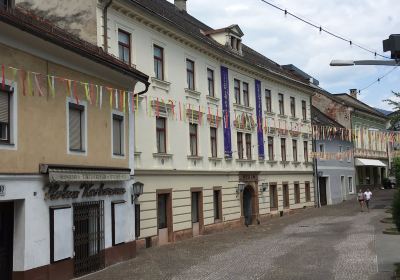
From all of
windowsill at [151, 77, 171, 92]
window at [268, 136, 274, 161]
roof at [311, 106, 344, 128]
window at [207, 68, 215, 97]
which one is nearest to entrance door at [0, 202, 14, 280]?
windowsill at [151, 77, 171, 92]

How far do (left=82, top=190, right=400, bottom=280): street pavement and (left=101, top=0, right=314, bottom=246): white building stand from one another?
1670 mm

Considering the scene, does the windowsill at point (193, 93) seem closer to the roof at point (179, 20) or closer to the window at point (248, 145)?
the roof at point (179, 20)

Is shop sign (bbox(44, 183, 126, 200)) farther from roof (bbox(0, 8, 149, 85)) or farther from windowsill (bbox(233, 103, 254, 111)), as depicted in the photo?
windowsill (bbox(233, 103, 254, 111))

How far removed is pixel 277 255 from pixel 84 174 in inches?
290

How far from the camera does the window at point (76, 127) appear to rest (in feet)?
48.6

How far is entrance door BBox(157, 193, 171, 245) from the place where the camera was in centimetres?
2262

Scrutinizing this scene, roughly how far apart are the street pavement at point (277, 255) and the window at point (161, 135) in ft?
13.2

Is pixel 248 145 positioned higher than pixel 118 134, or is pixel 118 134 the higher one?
pixel 248 145

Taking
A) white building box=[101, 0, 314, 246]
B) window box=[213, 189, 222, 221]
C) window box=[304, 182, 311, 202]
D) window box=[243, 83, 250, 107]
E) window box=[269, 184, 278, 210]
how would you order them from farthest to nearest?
window box=[304, 182, 311, 202], window box=[269, 184, 278, 210], window box=[243, 83, 250, 107], window box=[213, 189, 222, 221], white building box=[101, 0, 314, 246]

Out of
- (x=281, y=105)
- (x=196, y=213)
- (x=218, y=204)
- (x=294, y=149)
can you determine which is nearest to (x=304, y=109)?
(x=294, y=149)

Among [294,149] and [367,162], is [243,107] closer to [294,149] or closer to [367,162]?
[294,149]

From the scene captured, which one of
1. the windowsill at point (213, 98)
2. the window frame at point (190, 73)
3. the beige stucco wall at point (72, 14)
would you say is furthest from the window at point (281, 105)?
the beige stucco wall at point (72, 14)

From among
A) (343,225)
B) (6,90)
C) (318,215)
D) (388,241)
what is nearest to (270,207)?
(318,215)

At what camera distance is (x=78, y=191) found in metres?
14.9
